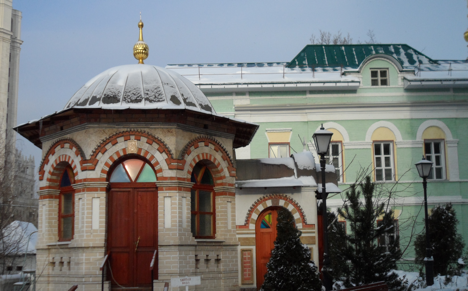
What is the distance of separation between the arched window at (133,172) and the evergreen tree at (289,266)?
3.88 metres

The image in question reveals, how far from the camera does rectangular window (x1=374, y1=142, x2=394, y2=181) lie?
2644 centimetres

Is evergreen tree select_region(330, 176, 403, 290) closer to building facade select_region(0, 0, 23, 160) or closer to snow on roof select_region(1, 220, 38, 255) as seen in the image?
snow on roof select_region(1, 220, 38, 255)

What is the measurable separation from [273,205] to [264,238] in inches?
39.7

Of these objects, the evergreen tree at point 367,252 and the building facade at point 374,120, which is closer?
the evergreen tree at point 367,252

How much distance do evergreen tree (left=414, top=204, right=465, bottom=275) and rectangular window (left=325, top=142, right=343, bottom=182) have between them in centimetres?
637

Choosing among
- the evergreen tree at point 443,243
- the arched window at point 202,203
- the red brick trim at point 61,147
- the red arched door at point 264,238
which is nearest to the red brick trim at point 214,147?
the arched window at point 202,203

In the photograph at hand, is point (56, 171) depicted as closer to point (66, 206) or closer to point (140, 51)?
point (66, 206)

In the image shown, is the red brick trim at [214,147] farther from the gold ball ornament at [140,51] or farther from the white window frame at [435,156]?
the white window frame at [435,156]

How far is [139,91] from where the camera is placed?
14688 mm

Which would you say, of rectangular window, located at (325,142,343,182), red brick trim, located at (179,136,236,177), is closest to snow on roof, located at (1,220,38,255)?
red brick trim, located at (179,136,236,177)

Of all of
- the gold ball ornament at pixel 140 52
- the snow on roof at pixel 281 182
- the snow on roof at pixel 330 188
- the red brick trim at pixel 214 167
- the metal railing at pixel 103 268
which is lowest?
the metal railing at pixel 103 268

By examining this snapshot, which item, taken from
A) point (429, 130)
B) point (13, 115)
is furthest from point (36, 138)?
point (13, 115)

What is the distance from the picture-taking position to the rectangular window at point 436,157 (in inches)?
1053

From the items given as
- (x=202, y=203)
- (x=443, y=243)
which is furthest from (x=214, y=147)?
(x=443, y=243)
